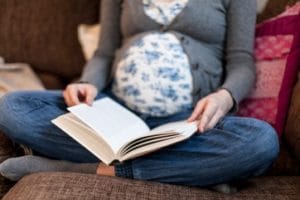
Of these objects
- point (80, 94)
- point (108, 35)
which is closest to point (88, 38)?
point (108, 35)

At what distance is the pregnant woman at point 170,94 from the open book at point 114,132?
0.15ft

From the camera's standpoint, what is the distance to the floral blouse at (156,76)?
1.26 m

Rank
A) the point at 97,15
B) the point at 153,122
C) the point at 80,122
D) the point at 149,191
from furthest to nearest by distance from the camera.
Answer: the point at 97,15
the point at 153,122
the point at 80,122
the point at 149,191

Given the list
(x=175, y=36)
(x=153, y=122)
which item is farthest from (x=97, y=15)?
(x=153, y=122)

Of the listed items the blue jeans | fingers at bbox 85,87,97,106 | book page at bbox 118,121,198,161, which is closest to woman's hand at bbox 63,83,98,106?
fingers at bbox 85,87,97,106

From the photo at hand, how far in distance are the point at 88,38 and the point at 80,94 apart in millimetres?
376

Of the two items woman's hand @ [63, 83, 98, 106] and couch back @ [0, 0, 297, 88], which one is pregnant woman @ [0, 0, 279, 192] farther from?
couch back @ [0, 0, 297, 88]

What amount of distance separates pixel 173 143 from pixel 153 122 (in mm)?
266

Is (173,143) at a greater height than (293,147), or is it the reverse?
(173,143)

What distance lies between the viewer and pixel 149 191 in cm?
101

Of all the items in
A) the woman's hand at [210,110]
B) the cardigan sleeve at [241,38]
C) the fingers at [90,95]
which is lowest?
the fingers at [90,95]

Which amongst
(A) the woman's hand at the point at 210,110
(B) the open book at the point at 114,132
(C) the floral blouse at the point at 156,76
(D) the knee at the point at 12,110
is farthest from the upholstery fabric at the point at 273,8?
(D) the knee at the point at 12,110

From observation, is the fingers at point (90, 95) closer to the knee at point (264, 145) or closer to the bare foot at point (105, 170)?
the bare foot at point (105, 170)

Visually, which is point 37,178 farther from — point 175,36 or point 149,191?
point 175,36
